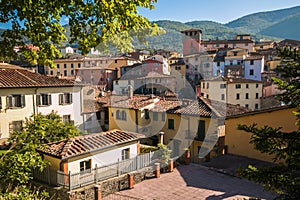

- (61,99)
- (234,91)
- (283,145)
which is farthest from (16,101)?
(234,91)

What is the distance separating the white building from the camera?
69.0 feet

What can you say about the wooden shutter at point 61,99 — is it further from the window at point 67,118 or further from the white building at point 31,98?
the window at point 67,118

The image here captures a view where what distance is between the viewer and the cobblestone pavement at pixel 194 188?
13.0m

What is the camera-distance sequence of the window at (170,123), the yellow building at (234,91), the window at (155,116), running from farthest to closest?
the yellow building at (234,91)
the window at (155,116)
the window at (170,123)

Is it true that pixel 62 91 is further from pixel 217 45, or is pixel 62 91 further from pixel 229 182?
pixel 217 45

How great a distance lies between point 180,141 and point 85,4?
65.6 feet

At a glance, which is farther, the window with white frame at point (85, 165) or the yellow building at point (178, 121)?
the yellow building at point (178, 121)

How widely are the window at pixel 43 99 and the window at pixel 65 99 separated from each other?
1.15 metres

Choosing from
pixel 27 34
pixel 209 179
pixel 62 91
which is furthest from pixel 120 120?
pixel 27 34

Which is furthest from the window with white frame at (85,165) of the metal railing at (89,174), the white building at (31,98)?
the white building at (31,98)

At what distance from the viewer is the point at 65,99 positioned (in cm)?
2488

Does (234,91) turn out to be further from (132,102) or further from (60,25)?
(60,25)

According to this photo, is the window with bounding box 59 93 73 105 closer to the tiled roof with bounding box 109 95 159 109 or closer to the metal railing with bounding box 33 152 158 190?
the tiled roof with bounding box 109 95 159 109

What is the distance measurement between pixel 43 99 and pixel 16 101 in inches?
89.7
